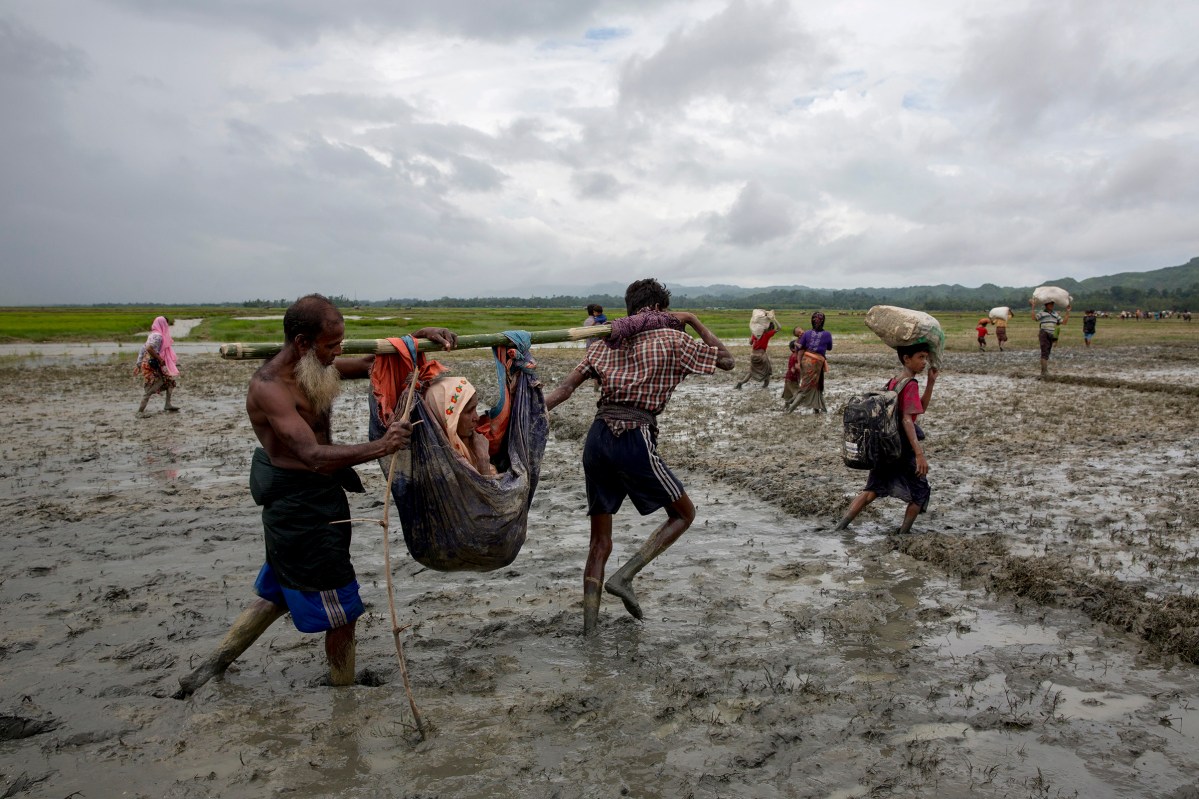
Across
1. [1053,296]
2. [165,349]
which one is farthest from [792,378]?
[165,349]

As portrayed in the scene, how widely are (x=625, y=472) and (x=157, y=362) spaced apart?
10.6 m

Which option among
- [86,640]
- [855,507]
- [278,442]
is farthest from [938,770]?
[86,640]

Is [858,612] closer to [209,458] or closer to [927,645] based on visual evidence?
[927,645]

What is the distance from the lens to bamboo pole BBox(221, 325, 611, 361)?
10.7ft

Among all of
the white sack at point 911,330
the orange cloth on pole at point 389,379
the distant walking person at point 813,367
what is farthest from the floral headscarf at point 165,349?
the white sack at point 911,330

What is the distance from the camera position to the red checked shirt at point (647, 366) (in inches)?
171

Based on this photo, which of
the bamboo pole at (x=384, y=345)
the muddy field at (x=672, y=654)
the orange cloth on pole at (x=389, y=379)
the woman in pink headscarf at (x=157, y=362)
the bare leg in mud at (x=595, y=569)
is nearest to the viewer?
the muddy field at (x=672, y=654)

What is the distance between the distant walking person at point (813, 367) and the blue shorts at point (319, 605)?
9772 mm

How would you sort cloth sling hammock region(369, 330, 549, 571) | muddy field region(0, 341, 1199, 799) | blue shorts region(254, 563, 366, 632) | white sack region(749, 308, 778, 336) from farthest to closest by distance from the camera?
white sack region(749, 308, 778, 336) < cloth sling hammock region(369, 330, 549, 571) < blue shorts region(254, 563, 366, 632) < muddy field region(0, 341, 1199, 799)

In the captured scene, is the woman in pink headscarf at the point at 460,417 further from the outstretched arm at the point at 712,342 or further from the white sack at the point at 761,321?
the white sack at the point at 761,321

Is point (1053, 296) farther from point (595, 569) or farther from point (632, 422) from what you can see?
point (595, 569)

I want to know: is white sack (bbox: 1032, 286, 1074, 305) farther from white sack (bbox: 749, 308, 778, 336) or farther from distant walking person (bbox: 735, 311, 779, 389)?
white sack (bbox: 749, 308, 778, 336)

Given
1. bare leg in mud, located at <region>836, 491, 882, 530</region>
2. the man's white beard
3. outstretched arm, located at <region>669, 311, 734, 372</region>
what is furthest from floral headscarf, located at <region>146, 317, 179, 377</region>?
bare leg in mud, located at <region>836, 491, 882, 530</region>

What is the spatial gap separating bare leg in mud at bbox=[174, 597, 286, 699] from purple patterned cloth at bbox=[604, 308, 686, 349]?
83.3 inches
